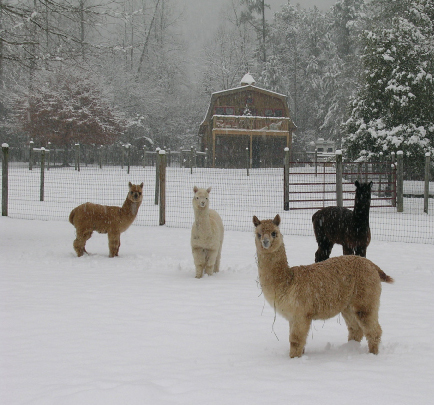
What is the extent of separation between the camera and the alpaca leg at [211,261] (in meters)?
6.42

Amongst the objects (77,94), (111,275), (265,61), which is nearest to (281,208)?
(111,275)

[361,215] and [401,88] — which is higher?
[401,88]

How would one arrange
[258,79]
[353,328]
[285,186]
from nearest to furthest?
[353,328] < [285,186] < [258,79]

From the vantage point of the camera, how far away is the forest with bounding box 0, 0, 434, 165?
17.6 meters

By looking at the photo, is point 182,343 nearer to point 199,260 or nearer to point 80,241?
point 199,260

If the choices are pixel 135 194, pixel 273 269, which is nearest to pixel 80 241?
pixel 135 194

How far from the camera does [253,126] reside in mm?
30125

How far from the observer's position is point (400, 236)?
10055 mm

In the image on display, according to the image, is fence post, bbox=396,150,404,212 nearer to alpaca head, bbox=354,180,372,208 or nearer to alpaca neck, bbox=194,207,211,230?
alpaca head, bbox=354,180,372,208

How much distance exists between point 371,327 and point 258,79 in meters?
40.2

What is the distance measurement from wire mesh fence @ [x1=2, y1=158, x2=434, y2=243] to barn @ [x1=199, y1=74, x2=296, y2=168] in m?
8.82

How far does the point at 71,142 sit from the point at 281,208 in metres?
17.5

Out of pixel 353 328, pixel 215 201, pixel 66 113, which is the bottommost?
pixel 353 328

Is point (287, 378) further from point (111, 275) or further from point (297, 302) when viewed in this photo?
point (111, 275)
